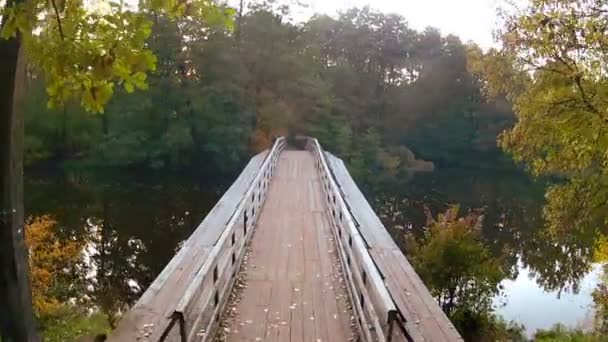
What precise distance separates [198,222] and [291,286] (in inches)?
834

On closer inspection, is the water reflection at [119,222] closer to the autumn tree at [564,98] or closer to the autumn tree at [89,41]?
the autumn tree at [564,98]

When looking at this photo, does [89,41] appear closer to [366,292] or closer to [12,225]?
[12,225]

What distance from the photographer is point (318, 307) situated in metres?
7.76

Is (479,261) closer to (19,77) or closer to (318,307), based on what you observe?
(318,307)

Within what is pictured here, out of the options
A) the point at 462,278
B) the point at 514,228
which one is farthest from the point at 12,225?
the point at 514,228

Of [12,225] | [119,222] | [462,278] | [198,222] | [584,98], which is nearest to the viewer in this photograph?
[12,225]

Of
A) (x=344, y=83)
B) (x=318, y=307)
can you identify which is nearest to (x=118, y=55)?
(x=318, y=307)

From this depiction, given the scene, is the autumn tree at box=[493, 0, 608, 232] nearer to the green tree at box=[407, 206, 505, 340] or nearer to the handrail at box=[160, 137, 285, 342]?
the green tree at box=[407, 206, 505, 340]

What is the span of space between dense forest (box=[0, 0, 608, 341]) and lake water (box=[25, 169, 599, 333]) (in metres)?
0.16

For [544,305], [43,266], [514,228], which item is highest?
[43,266]

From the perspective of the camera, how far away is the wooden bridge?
6086 millimetres

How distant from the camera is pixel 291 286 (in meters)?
8.63

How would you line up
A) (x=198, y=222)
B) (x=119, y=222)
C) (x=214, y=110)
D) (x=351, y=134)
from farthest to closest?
(x=351, y=134), (x=214, y=110), (x=198, y=222), (x=119, y=222)

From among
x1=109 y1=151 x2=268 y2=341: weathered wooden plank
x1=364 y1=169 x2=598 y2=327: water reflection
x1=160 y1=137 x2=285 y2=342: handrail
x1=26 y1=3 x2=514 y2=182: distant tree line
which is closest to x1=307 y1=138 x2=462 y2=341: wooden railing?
x1=160 y1=137 x2=285 y2=342: handrail
